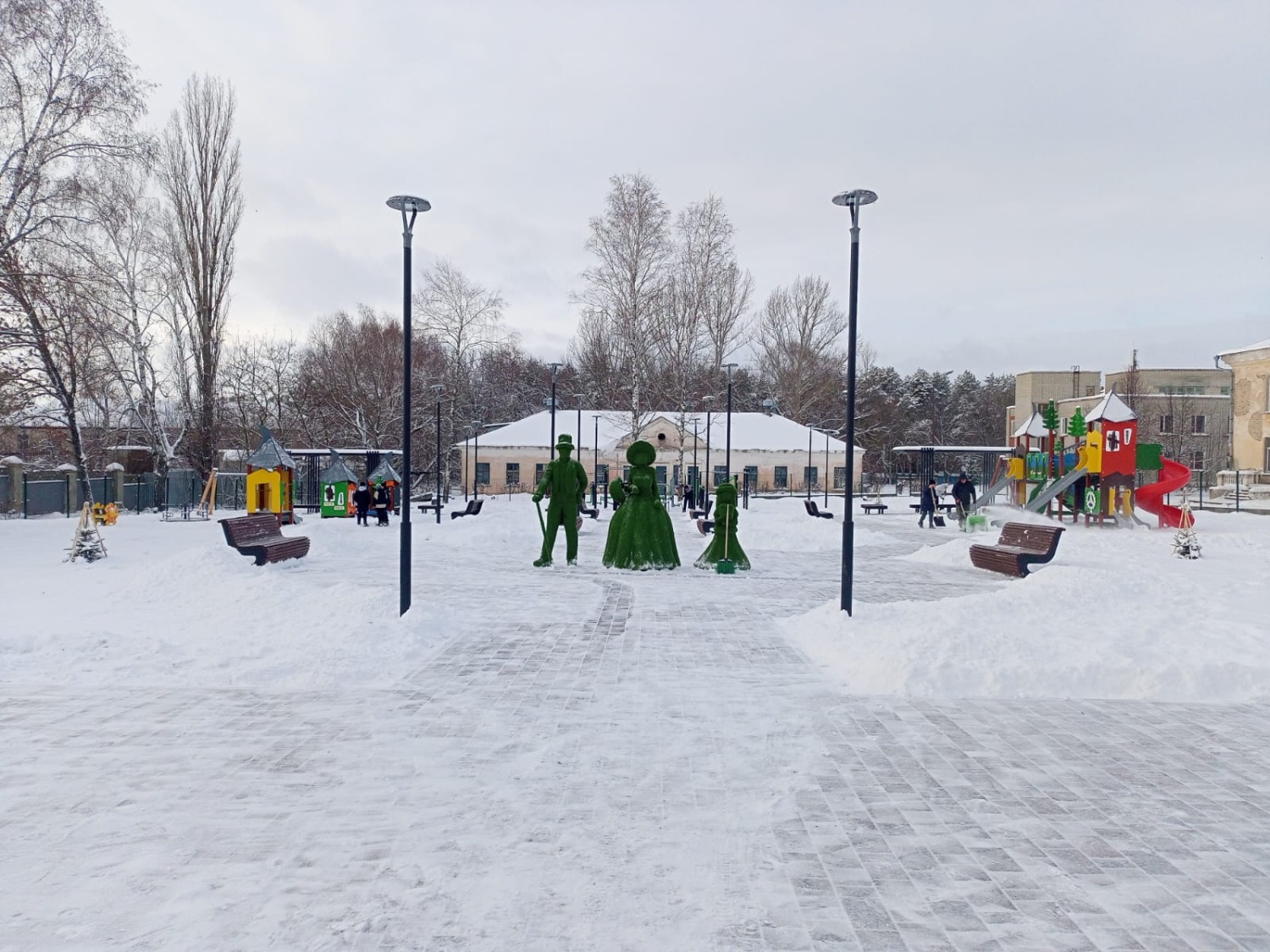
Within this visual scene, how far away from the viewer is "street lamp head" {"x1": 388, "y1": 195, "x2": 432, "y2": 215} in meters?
9.00

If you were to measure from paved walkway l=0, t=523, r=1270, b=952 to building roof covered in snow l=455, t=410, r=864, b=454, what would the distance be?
39.9m

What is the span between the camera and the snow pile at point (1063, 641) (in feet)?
22.4

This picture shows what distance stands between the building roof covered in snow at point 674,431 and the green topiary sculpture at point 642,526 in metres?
31.7

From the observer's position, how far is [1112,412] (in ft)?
80.7

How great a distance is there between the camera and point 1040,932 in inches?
128

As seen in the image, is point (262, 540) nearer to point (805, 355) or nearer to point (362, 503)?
point (362, 503)

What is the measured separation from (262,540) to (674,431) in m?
35.3

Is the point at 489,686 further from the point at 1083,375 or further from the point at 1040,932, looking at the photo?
the point at 1083,375

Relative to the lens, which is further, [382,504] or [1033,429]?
[1033,429]

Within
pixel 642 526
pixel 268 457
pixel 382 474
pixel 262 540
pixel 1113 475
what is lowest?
pixel 262 540

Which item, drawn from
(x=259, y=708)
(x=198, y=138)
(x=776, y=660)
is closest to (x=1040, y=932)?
(x=776, y=660)

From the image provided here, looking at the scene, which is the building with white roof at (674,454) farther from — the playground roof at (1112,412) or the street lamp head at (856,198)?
the street lamp head at (856,198)

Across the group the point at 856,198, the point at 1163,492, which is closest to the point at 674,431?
the point at 1163,492

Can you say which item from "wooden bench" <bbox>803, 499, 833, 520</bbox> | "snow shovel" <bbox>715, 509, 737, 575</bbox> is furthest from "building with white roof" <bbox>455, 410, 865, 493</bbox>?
"snow shovel" <bbox>715, 509, 737, 575</bbox>
